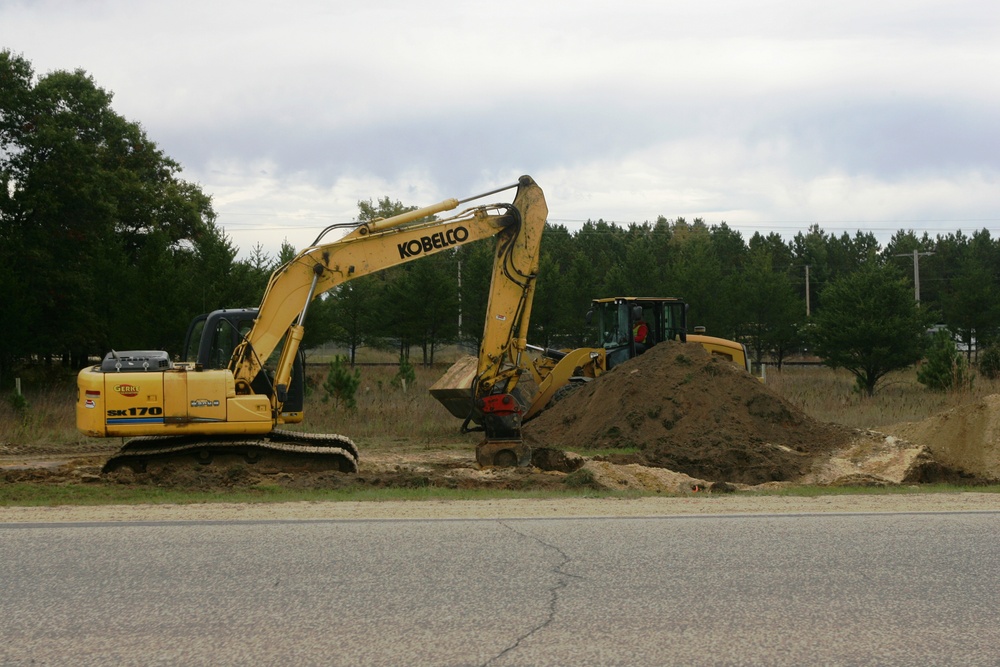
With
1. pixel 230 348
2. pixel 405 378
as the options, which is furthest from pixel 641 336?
pixel 405 378

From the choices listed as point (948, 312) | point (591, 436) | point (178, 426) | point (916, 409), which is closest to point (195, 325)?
point (178, 426)

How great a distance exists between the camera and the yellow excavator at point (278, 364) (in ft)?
43.8

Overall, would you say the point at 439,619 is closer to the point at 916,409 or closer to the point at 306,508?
the point at 306,508

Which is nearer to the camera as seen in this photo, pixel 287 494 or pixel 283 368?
pixel 287 494

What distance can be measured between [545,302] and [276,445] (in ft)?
112

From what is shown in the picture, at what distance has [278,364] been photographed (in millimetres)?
14336

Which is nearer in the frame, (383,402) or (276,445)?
(276,445)

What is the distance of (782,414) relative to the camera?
18422mm

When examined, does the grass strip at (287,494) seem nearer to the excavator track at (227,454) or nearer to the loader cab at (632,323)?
the excavator track at (227,454)

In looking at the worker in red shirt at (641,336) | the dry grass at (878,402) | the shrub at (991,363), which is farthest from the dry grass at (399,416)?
the shrub at (991,363)

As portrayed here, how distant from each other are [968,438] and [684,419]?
4.73 metres

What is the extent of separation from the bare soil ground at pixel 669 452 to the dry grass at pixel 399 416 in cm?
124

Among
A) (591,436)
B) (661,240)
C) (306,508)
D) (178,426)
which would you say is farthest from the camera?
(661,240)

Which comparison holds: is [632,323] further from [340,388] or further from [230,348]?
[230,348]
